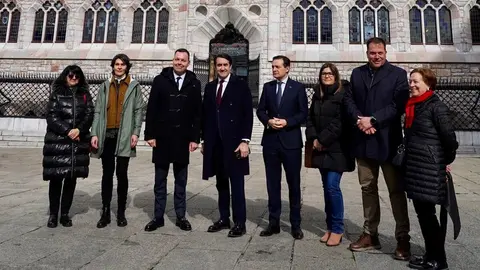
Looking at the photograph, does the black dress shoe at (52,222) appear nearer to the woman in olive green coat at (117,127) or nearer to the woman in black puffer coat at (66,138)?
the woman in black puffer coat at (66,138)

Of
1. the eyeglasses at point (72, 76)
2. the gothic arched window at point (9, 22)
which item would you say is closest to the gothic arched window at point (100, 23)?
the gothic arched window at point (9, 22)

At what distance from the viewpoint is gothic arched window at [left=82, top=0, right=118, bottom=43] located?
54.1 feet

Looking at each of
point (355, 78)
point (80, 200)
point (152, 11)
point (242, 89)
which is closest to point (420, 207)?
point (355, 78)

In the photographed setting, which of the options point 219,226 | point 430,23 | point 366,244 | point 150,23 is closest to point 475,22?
point 430,23

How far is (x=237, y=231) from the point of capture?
305 centimetres

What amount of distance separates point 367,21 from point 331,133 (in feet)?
48.3

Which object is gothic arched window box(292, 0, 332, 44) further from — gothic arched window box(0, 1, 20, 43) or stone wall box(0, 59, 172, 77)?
gothic arched window box(0, 1, 20, 43)

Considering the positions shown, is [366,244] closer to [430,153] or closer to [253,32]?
[430,153]

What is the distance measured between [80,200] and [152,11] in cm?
1436

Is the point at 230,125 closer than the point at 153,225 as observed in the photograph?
No

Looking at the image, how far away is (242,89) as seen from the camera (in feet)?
11.1

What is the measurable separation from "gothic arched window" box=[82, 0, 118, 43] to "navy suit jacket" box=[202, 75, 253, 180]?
15.3m

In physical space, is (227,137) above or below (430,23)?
below

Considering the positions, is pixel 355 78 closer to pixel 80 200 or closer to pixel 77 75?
pixel 77 75
